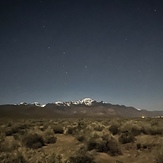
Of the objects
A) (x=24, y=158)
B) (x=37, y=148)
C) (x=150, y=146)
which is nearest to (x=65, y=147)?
(x=37, y=148)

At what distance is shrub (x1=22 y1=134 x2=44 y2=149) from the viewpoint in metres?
15.7

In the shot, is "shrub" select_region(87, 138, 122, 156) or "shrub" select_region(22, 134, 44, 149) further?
"shrub" select_region(22, 134, 44, 149)

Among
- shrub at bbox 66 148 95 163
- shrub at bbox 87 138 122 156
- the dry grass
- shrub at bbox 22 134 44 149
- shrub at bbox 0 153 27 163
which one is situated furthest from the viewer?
shrub at bbox 22 134 44 149

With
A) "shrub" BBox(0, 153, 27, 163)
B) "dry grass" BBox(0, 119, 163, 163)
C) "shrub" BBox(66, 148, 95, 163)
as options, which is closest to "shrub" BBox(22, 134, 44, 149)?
"dry grass" BBox(0, 119, 163, 163)

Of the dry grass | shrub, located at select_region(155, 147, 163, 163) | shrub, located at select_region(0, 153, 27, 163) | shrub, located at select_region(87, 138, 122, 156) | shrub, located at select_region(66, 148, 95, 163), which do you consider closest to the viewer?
shrub, located at select_region(0, 153, 27, 163)

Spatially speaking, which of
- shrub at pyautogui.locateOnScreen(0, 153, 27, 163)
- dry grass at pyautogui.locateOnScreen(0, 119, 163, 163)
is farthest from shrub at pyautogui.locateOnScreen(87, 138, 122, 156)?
shrub at pyautogui.locateOnScreen(0, 153, 27, 163)

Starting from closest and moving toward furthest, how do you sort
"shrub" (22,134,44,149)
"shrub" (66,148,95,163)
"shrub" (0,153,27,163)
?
1. "shrub" (0,153,27,163)
2. "shrub" (66,148,95,163)
3. "shrub" (22,134,44,149)

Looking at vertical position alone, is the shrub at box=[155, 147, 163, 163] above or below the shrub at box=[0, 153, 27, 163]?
below

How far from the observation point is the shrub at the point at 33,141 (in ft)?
51.5

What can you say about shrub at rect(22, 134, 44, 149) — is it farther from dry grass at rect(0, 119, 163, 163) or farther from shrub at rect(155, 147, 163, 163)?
shrub at rect(155, 147, 163, 163)

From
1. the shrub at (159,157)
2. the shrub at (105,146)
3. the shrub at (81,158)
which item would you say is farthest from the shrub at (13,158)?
the shrub at (159,157)

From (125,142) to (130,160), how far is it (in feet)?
13.3

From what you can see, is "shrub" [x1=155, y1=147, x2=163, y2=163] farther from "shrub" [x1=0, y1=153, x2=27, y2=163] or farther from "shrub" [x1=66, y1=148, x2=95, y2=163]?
"shrub" [x1=0, y1=153, x2=27, y2=163]

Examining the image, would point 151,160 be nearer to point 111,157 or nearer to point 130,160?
point 130,160
